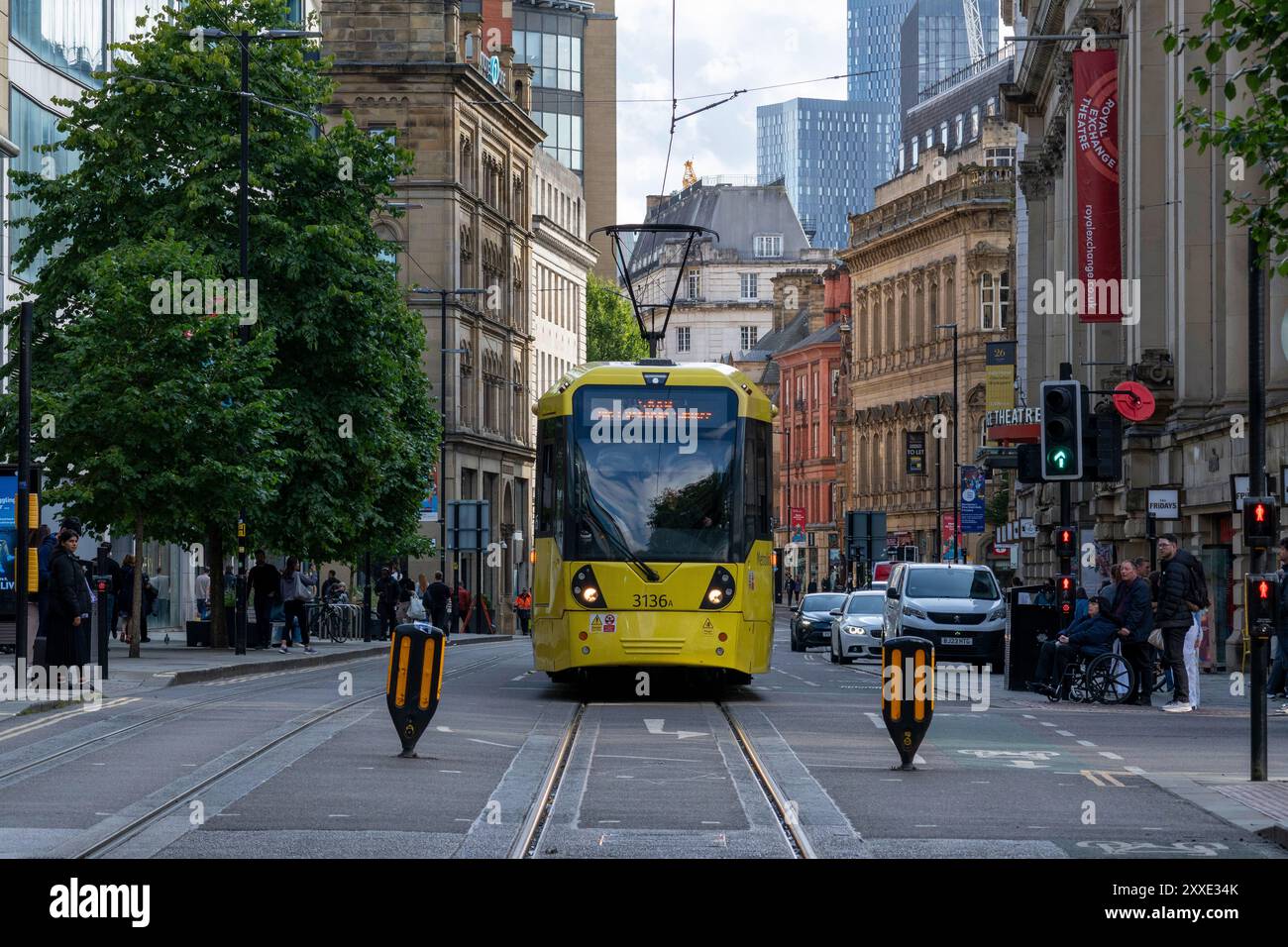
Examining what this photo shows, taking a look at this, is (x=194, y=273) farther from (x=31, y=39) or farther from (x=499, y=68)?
(x=499, y=68)

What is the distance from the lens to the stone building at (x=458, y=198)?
281 ft

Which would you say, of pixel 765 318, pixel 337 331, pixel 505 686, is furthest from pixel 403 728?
pixel 765 318

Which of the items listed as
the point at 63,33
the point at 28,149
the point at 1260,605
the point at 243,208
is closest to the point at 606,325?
the point at 63,33

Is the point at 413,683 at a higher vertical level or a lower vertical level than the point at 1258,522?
lower

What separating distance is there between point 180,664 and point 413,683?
17.2 metres

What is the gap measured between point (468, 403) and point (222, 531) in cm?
4744

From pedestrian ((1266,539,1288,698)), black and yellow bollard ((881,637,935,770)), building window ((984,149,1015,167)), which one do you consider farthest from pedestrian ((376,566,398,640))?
building window ((984,149,1015,167))

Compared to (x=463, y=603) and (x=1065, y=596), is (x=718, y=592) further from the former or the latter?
(x=463, y=603)

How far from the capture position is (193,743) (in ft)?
65.1

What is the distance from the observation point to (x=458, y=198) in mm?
87250

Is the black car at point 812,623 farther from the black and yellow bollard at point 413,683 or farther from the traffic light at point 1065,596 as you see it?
the black and yellow bollard at point 413,683

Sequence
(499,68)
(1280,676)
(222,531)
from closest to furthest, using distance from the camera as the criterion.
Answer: (1280,676), (222,531), (499,68)

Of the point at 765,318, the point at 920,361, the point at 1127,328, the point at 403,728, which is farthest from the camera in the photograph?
the point at 765,318

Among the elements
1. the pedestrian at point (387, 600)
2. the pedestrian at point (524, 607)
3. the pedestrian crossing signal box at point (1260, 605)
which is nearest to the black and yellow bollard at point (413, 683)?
the pedestrian crossing signal box at point (1260, 605)
